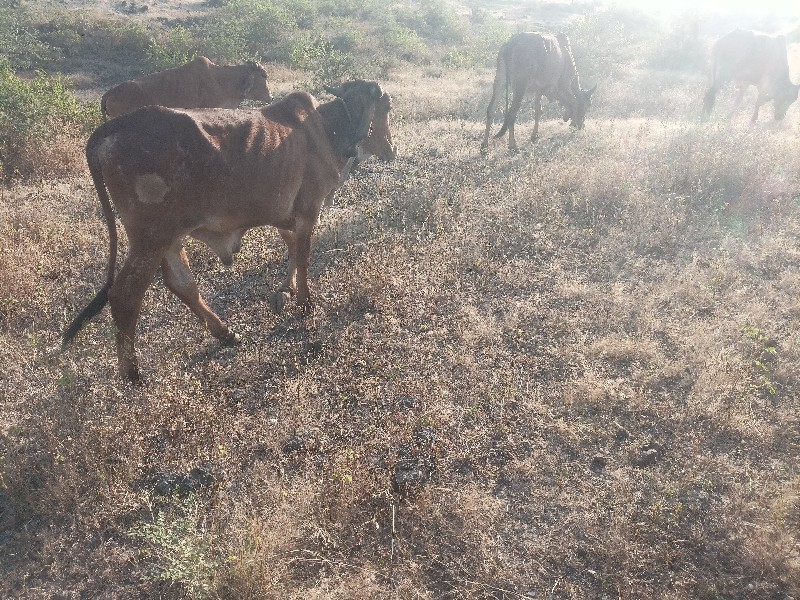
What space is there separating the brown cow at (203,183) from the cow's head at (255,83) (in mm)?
5201

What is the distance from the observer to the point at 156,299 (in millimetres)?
5199

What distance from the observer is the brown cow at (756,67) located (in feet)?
42.3

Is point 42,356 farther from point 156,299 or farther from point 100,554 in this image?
point 100,554

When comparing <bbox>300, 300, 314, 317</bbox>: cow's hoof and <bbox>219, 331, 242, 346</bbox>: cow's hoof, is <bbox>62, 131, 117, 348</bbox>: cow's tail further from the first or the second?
<bbox>300, 300, 314, 317</bbox>: cow's hoof

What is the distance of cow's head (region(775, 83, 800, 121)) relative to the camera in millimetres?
12758

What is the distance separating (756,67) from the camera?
42.8 feet

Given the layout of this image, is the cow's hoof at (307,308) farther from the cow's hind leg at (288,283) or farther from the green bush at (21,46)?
the green bush at (21,46)

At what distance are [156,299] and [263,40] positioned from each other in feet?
57.0

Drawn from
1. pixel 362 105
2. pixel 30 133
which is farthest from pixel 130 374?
pixel 30 133

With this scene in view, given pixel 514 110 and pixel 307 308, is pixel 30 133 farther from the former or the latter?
pixel 514 110

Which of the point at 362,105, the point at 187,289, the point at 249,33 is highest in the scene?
the point at 249,33

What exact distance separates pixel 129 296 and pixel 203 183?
98cm

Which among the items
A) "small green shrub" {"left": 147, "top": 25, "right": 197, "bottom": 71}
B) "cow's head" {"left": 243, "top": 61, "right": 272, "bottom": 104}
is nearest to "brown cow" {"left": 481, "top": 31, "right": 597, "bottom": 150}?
"cow's head" {"left": 243, "top": 61, "right": 272, "bottom": 104}

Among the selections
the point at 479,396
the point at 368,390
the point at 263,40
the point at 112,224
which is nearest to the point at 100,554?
the point at 368,390
